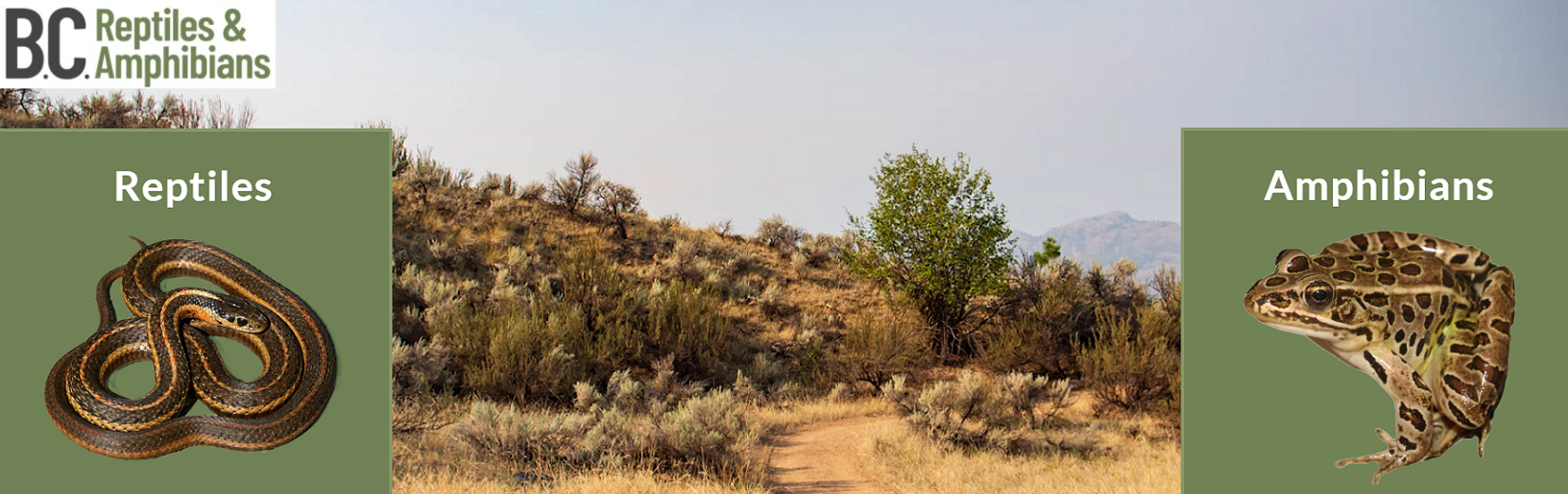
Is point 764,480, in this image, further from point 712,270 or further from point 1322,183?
point 712,270

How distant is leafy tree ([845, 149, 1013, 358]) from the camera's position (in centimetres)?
1499

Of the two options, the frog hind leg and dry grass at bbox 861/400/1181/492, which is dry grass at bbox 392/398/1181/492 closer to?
dry grass at bbox 861/400/1181/492

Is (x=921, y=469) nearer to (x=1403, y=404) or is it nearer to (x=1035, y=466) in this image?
(x=1035, y=466)

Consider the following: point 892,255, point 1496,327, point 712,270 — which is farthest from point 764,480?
point 712,270

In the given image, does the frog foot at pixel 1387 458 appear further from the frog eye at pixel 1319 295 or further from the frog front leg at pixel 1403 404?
the frog eye at pixel 1319 295

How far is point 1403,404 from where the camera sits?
493 cm

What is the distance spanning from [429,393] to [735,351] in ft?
17.7

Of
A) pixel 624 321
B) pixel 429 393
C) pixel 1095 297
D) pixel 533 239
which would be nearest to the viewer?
pixel 429 393

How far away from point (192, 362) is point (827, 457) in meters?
6.15

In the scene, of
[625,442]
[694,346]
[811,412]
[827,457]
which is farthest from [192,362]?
[694,346]

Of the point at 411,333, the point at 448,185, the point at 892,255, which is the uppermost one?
the point at 448,185

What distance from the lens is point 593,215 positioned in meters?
20.6

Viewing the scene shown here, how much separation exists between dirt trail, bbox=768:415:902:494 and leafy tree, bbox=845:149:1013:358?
150 inches

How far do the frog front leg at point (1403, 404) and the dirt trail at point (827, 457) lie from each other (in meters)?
4.55
